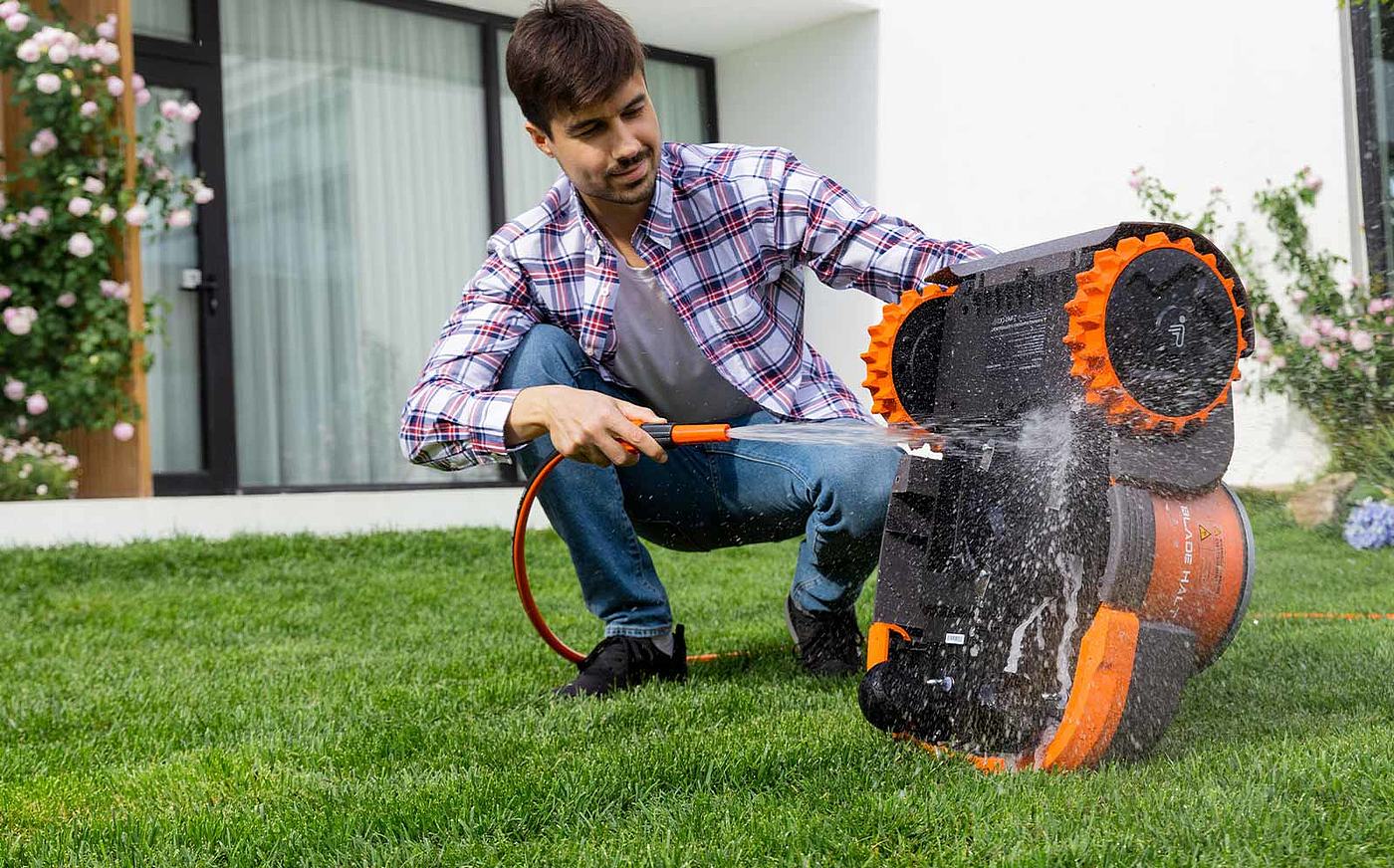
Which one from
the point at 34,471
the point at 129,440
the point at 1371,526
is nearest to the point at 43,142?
the point at 129,440

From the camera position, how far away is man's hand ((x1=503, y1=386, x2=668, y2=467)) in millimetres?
1688

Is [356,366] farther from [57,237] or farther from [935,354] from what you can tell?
[935,354]

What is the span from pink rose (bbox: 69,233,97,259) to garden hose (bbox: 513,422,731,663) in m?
3.37

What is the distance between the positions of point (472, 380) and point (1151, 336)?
106 centimetres

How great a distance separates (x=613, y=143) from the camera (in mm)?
1968

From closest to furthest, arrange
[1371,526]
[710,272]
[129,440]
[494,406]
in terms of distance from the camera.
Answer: [494,406]
[710,272]
[1371,526]
[129,440]

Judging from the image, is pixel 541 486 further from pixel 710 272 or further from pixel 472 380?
pixel 710 272

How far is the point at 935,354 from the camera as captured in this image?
1.68 m

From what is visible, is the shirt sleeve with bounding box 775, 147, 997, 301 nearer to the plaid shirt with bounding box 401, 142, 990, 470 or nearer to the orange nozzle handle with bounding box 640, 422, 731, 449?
the plaid shirt with bounding box 401, 142, 990, 470

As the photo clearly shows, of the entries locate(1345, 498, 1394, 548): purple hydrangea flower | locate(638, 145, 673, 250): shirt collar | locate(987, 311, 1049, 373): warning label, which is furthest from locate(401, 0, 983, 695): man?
locate(1345, 498, 1394, 548): purple hydrangea flower

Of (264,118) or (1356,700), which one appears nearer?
(1356,700)

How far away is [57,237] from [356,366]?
53.8 inches

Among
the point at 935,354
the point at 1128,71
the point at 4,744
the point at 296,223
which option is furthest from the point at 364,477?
the point at 935,354

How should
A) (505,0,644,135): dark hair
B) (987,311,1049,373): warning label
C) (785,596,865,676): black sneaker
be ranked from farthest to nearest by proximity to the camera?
(785,596,865,676): black sneaker
(505,0,644,135): dark hair
(987,311,1049,373): warning label
